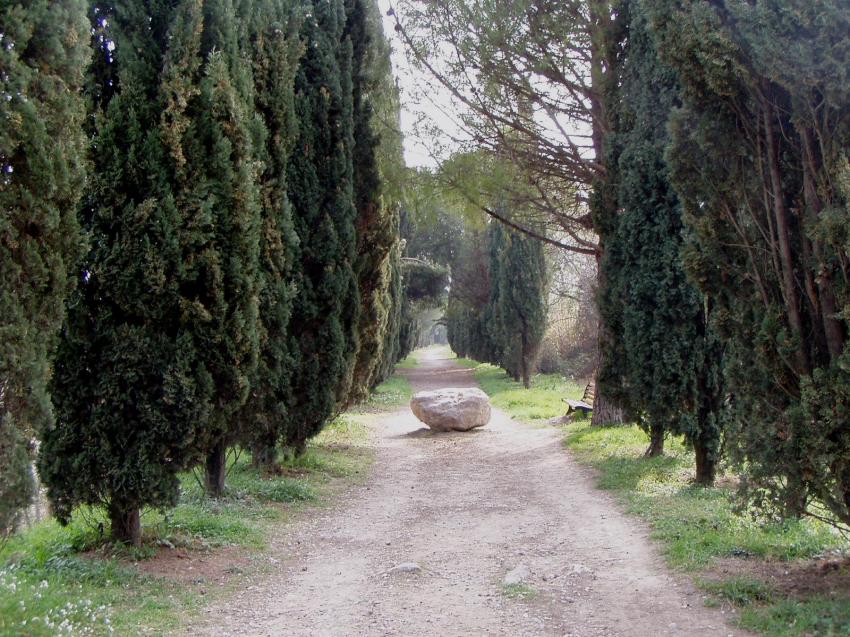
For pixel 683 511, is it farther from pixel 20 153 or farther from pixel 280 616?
pixel 20 153

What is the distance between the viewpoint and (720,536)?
630 cm

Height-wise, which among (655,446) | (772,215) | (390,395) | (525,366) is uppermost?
(772,215)

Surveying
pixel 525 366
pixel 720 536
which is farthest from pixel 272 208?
pixel 525 366

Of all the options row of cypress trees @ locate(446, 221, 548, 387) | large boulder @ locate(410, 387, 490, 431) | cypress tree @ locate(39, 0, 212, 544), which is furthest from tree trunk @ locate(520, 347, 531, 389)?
cypress tree @ locate(39, 0, 212, 544)

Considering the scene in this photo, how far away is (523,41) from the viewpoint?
1172 centimetres

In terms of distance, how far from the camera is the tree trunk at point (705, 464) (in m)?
9.02

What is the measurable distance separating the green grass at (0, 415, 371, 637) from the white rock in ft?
6.89

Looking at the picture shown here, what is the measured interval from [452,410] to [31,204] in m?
12.4

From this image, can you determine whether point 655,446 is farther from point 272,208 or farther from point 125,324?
point 125,324

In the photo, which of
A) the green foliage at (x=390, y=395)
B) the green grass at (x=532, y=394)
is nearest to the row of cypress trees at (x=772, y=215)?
the green grass at (x=532, y=394)

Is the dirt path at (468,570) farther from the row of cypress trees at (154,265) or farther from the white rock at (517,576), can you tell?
the row of cypress trees at (154,265)

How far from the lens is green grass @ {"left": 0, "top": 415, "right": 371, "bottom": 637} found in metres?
4.38

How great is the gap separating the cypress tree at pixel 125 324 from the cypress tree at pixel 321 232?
406cm

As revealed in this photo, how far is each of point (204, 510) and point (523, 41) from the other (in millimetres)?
8411
